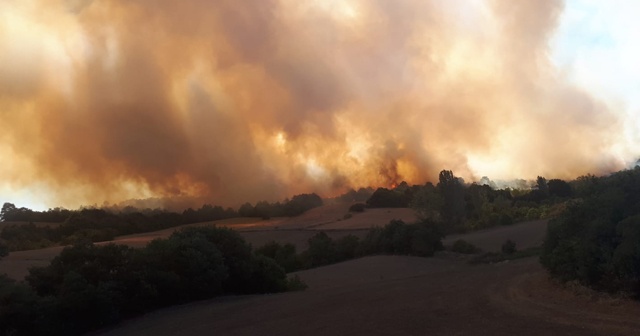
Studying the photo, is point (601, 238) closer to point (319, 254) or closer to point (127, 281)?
point (127, 281)

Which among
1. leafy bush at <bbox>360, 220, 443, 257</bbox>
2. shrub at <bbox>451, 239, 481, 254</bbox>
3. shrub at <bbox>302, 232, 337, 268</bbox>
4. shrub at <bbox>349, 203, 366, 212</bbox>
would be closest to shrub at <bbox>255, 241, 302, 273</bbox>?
shrub at <bbox>302, 232, 337, 268</bbox>

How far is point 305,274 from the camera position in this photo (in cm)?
3959

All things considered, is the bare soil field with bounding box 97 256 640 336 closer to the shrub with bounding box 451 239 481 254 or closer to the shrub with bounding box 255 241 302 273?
the shrub with bounding box 451 239 481 254

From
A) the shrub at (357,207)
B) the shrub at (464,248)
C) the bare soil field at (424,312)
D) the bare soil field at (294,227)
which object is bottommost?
the bare soil field at (424,312)

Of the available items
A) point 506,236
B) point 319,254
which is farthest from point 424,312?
point 506,236

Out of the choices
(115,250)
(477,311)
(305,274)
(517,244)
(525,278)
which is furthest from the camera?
(517,244)

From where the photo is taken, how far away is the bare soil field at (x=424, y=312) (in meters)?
14.3

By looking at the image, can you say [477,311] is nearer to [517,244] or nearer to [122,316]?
[122,316]

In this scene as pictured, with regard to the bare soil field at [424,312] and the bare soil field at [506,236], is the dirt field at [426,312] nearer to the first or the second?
the bare soil field at [424,312]

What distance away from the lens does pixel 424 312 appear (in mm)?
17156

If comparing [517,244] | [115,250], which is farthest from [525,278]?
[517,244]

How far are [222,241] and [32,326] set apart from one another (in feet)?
32.4

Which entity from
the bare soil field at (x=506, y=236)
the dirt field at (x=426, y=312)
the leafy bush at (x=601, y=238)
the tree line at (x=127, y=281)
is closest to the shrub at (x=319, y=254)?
the bare soil field at (x=506, y=236)

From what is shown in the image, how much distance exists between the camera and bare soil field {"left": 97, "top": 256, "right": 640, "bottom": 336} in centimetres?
1430
